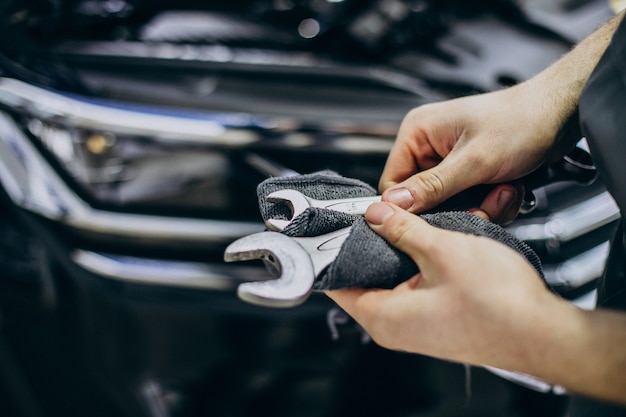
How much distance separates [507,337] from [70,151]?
2.45 feet

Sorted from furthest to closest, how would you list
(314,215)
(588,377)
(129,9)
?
(129,9), (314,215), (588,377)

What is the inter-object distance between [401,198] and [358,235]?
0.11 m

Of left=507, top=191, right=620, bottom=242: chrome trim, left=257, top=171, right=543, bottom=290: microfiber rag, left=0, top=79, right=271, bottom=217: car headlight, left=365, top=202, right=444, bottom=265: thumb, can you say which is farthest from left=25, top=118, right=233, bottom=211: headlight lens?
left=507, top=191, right=620, bottom=242: chrome trim

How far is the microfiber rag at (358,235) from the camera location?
0.51m

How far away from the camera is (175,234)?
891mm

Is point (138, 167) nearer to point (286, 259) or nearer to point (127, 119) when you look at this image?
point (127, 119)

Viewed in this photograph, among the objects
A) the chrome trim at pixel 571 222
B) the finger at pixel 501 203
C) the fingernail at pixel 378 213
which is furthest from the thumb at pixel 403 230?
the chrome trim at pixel 571 222

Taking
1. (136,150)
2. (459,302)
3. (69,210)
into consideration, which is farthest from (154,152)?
(459,302)

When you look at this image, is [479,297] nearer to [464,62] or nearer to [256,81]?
[256,81]

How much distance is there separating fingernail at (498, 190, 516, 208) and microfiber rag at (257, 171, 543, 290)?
0.11 m

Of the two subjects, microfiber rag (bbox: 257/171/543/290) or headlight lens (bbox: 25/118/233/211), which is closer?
microfiber rag (bbox: 257/171/543/290)

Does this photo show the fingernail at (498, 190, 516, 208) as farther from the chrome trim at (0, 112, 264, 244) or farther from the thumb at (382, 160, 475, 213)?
the chrome trim at (0, 112, 264, 244)

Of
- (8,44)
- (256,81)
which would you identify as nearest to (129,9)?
(8,44)

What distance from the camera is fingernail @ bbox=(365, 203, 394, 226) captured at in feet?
1.86
